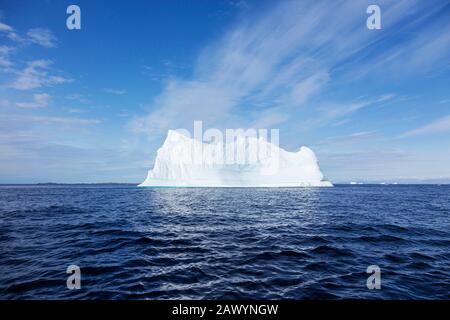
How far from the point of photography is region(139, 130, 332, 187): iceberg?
97.3 metres

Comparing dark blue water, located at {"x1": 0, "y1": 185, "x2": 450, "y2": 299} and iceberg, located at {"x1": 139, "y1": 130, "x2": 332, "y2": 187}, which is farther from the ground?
iceberg, located at {"x1": 139, "y1": 130, "x2": 332, "y2": 187}

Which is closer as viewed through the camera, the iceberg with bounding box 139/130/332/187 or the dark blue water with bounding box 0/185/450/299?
the dark blue water with bounding box 0/185/450/299

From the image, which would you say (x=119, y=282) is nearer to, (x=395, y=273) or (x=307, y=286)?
(x=307, y=286)

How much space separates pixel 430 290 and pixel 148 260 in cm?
974

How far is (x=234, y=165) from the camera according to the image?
100m

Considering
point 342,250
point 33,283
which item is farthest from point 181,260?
point 342,250

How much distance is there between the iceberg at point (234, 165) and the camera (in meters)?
97.3

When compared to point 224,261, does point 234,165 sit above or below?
above

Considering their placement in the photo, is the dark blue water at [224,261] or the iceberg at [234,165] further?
the iceberg at [234,165]

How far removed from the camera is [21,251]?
11.7m

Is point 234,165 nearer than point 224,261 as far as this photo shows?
No

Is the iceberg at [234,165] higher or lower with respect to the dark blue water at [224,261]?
higher
